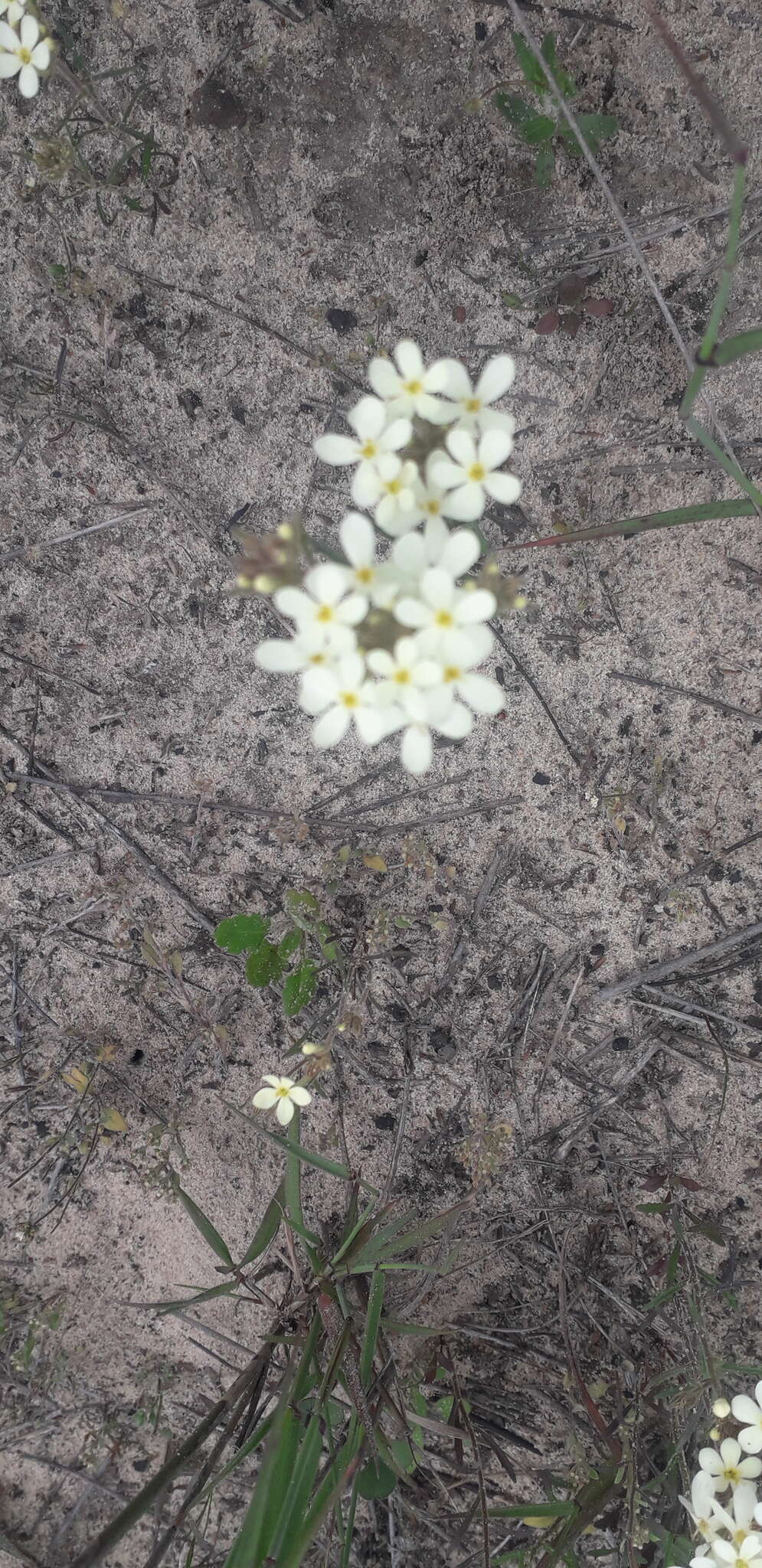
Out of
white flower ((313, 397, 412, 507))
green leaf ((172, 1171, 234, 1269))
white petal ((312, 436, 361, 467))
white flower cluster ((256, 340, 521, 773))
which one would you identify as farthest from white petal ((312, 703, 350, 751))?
green leaf ((172, 1171, 234, 1269))

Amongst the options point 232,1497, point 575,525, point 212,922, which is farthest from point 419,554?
point 232,1497

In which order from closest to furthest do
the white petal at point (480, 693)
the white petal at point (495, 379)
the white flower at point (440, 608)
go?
1. the white flower at point (440, 608)
2. the white petal at point (480, 693)
3. the white petal at point (495, 379)

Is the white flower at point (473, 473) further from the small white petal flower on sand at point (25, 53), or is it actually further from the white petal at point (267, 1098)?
the white petal at point (267, 1098)

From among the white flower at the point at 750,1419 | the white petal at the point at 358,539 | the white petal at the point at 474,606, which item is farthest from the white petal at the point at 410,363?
the white flower at the point at 750,1419

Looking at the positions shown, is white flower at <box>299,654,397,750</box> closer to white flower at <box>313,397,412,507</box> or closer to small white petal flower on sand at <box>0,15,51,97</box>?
white flower at <box>313,397,412,507</box>

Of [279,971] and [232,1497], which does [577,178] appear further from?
[232,1497]

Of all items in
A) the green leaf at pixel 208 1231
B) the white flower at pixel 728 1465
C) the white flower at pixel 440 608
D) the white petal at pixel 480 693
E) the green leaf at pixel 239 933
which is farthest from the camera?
the green leaf at pixel 239 933

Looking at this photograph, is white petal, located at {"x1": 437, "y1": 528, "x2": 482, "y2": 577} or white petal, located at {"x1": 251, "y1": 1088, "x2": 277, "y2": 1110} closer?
white petal, located at {"x1": 437, "y1": 528, "x2": 482, "y2": 577}

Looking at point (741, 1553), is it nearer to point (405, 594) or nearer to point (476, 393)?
point (405, 594)
